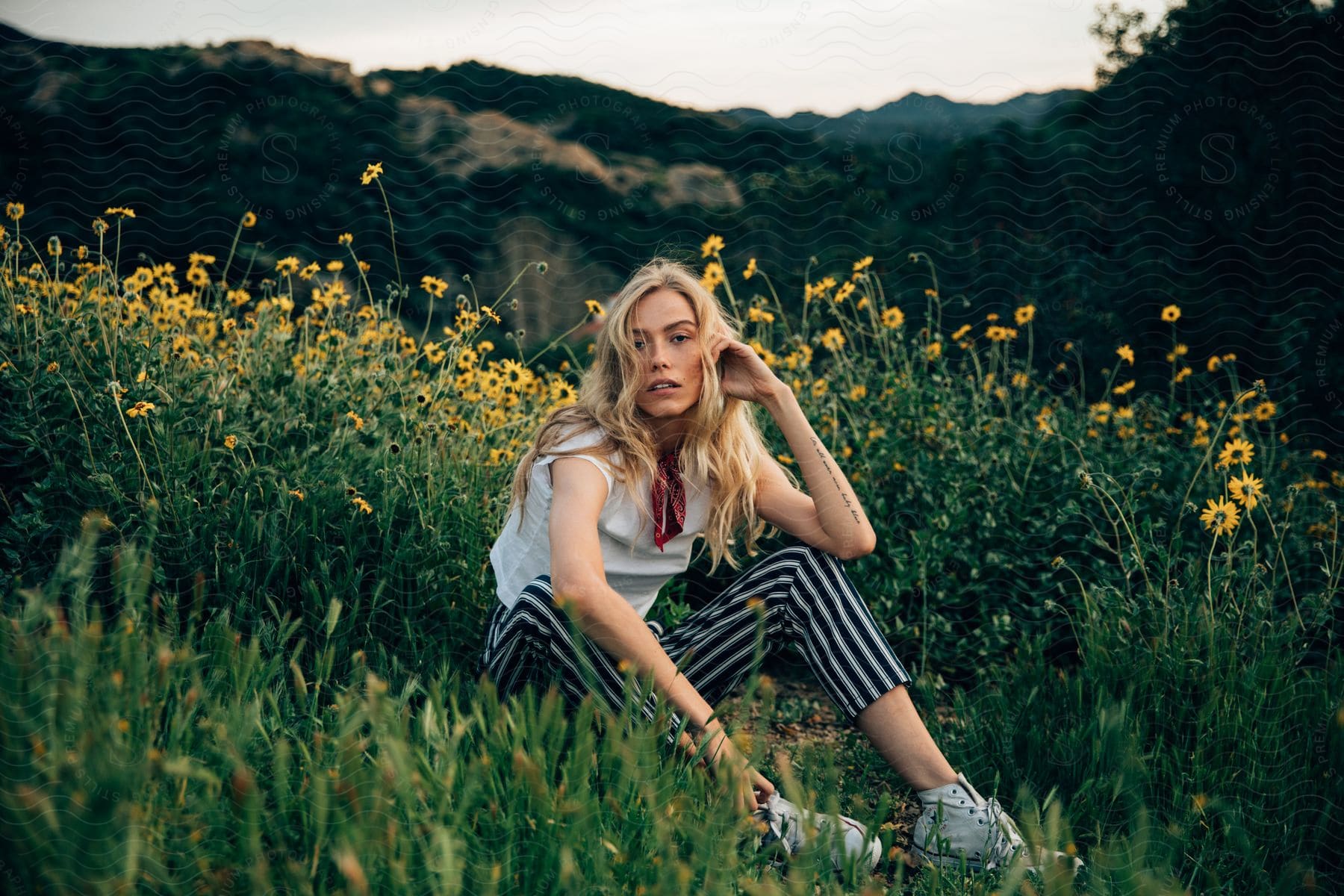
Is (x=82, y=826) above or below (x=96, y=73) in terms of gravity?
below

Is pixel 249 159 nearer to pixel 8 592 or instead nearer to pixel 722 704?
pixel 8 592

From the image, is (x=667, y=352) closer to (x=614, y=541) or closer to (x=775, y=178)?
Answer: (x=614, y=541)

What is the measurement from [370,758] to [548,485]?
71 cm

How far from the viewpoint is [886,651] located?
2.06 meters

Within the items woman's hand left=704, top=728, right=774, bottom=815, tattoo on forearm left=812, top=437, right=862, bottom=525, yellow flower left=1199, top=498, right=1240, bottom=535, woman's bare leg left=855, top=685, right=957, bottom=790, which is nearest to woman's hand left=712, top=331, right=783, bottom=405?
tattoo on forearm left=812, top=437, right=862, bottom=525

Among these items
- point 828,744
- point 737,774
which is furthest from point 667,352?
point 828,744

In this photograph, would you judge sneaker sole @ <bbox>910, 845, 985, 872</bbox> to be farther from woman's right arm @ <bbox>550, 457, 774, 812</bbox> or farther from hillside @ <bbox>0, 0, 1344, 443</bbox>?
hillside @ <bbox>0, 0, 1344, 443</bbox>

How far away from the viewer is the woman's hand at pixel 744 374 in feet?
7.52

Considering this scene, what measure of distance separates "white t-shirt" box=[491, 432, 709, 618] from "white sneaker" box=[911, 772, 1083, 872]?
2.27 feet

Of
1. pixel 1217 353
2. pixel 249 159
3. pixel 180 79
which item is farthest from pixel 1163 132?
pixel 180 79

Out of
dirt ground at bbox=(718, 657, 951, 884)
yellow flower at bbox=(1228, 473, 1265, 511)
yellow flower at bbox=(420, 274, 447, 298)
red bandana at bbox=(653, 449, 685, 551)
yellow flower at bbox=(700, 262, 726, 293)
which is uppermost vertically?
yellow flower at bbox=(700, 262, 726, 293)

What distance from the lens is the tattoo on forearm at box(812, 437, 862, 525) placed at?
2238mm

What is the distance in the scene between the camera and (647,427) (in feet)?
7.23

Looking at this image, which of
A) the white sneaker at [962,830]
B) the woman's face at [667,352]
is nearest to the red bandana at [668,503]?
the woman's face at [667,352]
